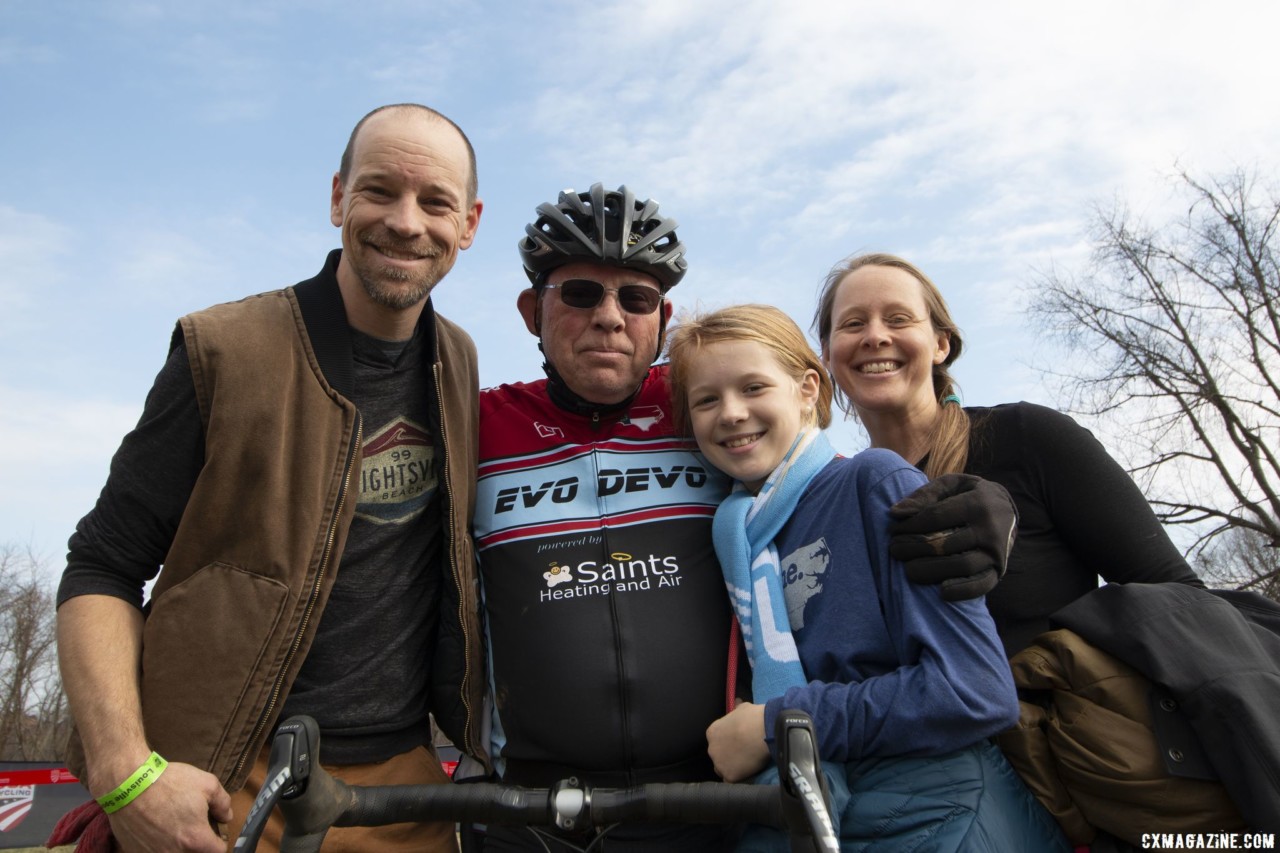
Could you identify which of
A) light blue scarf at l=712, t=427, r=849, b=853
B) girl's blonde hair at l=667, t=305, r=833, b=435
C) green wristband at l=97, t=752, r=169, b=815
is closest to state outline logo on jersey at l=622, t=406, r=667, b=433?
girl's blonde hair at l=667, t=305, r=833, b=435

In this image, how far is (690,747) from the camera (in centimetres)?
308

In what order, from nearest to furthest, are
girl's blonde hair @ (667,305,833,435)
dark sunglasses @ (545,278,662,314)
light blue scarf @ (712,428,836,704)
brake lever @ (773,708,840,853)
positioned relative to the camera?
brake lever @ (773,708,840,853) < light blue scarf @ (712,428,836,704) < girl's blonde hair @ (667,305,833,435) < dark sunglasses @ (545,278,662,314)

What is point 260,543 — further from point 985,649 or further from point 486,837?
point 985,649

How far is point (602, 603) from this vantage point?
3.20 m

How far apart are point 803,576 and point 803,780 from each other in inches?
39.0

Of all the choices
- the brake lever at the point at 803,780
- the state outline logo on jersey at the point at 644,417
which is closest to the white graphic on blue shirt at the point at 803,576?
the brake lever at the point at 803,780

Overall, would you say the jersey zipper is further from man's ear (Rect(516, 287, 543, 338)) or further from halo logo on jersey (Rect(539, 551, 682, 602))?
man's ear (Rect(516, 287, 543, 338))

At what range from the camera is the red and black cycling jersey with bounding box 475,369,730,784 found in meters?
3.08

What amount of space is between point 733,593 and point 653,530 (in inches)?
17.0

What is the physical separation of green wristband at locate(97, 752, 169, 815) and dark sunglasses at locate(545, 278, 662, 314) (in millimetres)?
2310

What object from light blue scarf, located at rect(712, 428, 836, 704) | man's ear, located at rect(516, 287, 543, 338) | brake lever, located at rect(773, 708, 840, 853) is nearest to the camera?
brake lever, located at rect(773, 708, 840, 853)

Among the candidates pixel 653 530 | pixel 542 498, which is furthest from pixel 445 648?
pixel 653 530

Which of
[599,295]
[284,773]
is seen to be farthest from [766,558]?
[284,773]

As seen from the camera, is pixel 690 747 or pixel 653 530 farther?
pixel 653 530
